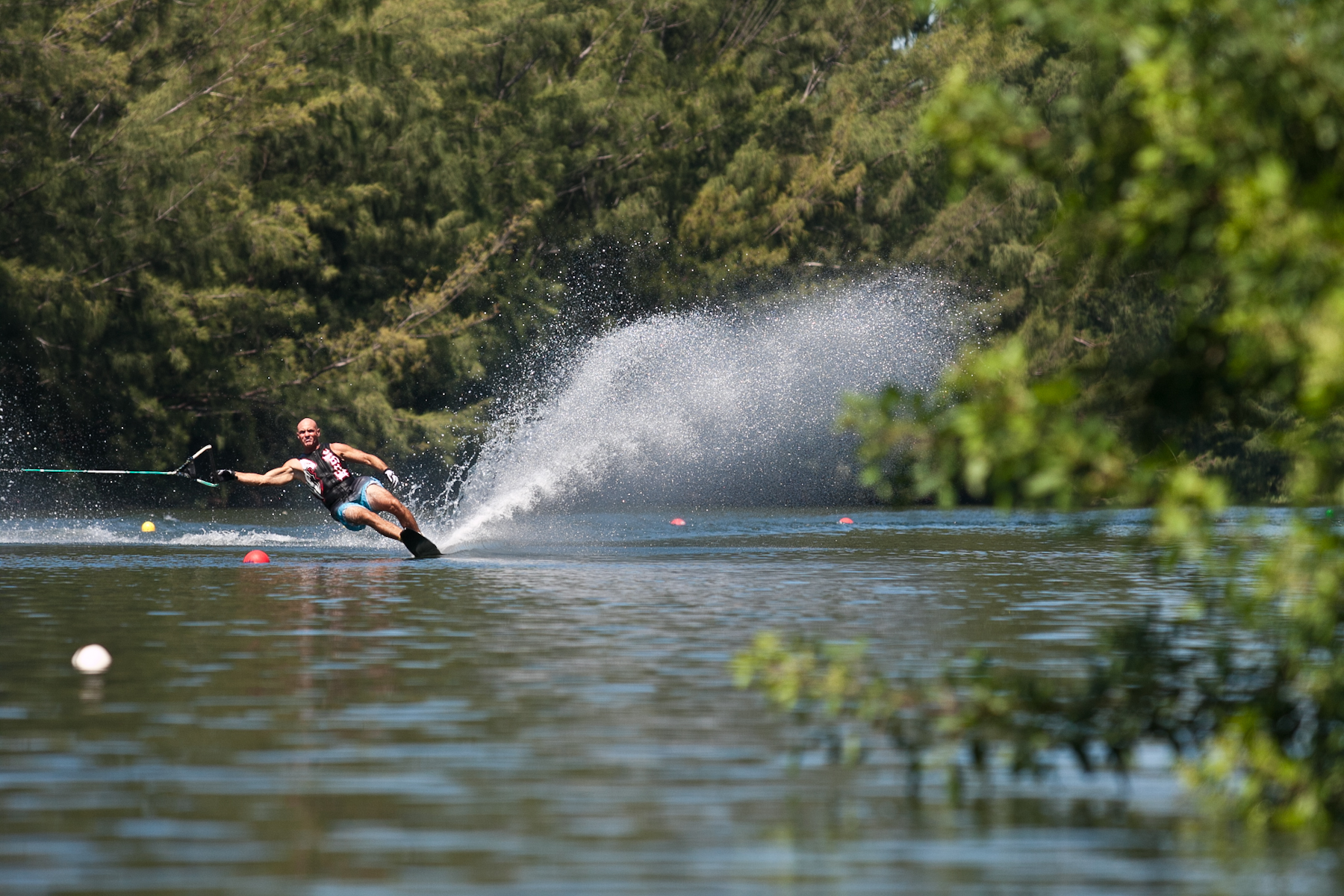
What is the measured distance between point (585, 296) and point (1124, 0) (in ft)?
171

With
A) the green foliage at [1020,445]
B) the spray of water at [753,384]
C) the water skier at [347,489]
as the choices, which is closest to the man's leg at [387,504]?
the water skier at [347,489]

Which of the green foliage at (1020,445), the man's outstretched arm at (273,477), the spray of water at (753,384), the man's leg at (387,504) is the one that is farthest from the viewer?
the spray of water at (753,384)

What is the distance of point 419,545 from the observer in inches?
1032

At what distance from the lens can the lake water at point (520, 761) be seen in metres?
7.64

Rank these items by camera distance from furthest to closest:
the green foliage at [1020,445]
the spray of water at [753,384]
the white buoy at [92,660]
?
1. the spray of water at [753,384]
2. the white buoy at [92,660]
3. the green foliage at [1020,445]

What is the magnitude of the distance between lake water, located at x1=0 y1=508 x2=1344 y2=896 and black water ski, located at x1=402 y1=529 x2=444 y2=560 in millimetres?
4127

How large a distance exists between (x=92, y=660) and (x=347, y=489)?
12501 millimetres

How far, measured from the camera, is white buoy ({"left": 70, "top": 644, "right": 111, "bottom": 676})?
45.5 feet

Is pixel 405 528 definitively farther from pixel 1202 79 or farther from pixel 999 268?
pixel 999 268

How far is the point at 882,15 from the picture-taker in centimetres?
6581

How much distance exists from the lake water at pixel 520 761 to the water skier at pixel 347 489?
413 cm

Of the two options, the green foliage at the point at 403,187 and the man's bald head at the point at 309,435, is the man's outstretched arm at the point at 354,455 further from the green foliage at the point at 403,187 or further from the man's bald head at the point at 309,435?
the green foliage at the point at 403,187

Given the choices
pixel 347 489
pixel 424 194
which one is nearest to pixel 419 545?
pixel 347 489

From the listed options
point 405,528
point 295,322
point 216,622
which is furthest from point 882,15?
point 216,622
